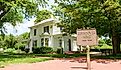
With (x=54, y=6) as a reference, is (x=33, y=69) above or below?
below

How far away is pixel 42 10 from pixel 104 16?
6803 mm

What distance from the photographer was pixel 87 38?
37.7 feet

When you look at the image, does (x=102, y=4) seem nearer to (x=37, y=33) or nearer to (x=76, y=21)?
(x=76, y=21)

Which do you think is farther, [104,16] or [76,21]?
[76,21]

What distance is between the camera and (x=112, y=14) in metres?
26.5

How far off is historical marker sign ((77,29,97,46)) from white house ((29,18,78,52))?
37543 millimetres

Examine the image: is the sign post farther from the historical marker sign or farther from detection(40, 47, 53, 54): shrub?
detection(40, 47, 53, 54): shrub

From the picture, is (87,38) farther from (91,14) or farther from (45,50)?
(45,50)

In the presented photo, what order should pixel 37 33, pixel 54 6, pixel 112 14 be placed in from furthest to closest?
pixel 37 33 < pixel 54 6 < pixel 112 14

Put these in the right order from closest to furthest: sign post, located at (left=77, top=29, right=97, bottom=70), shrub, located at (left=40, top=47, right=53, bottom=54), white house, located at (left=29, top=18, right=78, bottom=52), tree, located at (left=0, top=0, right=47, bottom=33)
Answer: sign post, located at (left=77, top=29, right=97, bottom=70)
tree, located at (left=0, top=0, right=47, bottom=33)
shrub, located at (left=40, top=47, right=53, bottom=54)
white house, located at (left=29, top=18, right=78, bottom=52)

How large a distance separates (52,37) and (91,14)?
2512 cm

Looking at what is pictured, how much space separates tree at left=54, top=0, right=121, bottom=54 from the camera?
86.0 feet

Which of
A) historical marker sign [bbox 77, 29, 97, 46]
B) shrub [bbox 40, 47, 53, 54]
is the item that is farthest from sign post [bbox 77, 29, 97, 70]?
shrub [bbox 40, 47, 53, 54]

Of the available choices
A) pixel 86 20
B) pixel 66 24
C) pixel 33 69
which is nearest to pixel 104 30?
pixel 86 20
